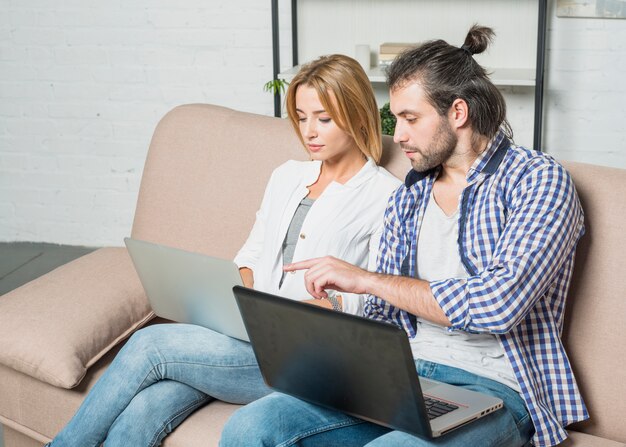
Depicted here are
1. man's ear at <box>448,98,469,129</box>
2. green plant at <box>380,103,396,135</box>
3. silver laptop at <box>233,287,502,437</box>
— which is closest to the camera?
silver laptop at <box>233,287,502,437</box>

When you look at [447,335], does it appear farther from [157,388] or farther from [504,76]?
[504,76]

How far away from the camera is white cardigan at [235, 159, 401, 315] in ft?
6.80

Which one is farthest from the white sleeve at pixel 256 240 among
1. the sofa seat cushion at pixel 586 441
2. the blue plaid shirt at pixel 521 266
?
the sofa seat cushion at pixel 586 441

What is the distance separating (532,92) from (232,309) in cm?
223

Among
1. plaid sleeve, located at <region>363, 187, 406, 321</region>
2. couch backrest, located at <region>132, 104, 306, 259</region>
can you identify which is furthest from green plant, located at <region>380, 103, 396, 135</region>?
plaid sleeve, located at <region>363, 187, 406, 321</region>

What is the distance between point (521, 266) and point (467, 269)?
179 millimetres

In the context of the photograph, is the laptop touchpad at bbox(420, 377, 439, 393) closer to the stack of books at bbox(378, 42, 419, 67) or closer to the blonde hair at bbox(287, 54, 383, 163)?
the blonde hair at bbox(287, 54, 383, 163)

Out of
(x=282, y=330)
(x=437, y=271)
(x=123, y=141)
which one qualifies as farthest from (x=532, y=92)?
(x=282, y=330)

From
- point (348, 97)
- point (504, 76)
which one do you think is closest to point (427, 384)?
point (348, 97)

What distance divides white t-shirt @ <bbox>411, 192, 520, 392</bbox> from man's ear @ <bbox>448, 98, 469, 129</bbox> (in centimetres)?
17

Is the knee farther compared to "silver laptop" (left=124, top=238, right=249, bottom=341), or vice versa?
"silver laptop" (left=124, top=238, right=249, bottom=341)

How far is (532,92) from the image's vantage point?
3.73m

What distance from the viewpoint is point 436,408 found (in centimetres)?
161

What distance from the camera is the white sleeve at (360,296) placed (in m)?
1.98
